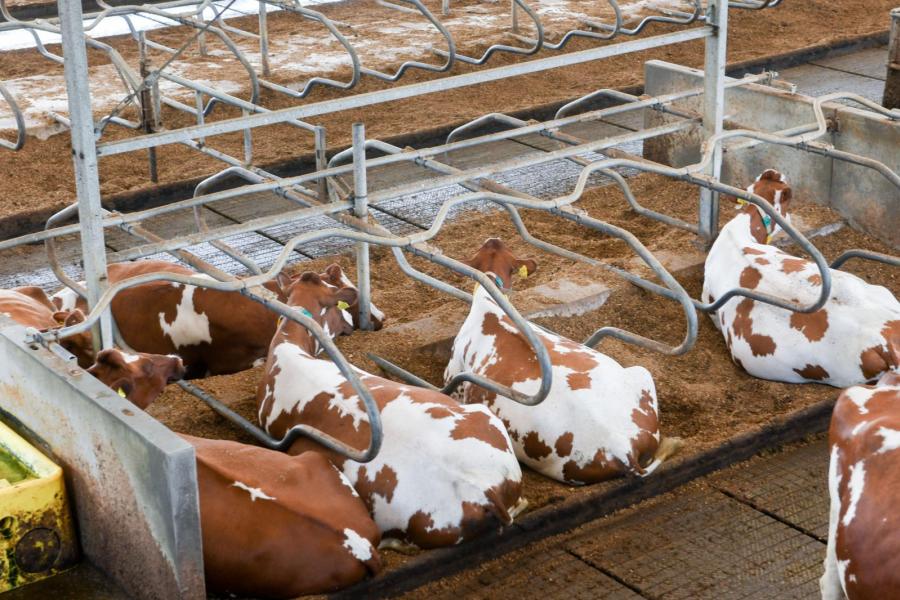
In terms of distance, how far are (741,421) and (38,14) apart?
985cm

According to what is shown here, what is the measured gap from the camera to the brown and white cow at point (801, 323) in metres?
5.88

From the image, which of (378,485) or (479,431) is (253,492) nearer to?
(378,485)

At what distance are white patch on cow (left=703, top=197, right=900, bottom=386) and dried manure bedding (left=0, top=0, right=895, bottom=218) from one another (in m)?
4.04

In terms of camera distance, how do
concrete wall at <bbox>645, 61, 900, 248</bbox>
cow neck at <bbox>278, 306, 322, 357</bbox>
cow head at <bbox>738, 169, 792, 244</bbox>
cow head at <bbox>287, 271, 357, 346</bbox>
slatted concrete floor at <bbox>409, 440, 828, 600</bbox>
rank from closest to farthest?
slatted concrete floor at <bbox>409, 440, 828, 600</bbox>
cow neck at <bbox>278, 306, 322, 357</bbox>
cow head at <bbox>287, 271, 357, 346</bbox>
cow head at <bbox>738, 169, 792, 244</bbox>
concrete wall at <bbox>645, 61, 900, 248</bbox>

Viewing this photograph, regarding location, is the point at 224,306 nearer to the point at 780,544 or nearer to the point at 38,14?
the point at 780,544

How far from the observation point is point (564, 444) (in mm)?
5172

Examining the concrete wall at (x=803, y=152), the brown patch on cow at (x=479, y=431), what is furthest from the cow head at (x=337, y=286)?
the concrete wall at (x=803, y=152)

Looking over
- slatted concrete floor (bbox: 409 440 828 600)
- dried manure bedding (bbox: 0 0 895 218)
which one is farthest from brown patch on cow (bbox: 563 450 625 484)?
dried manure bedding (bbox: 0 0 895 218)

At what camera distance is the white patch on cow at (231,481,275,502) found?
4.41 metres

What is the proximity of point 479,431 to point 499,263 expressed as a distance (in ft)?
4.48

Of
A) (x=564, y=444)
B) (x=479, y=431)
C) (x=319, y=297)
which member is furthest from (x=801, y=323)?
(x=319, y=297)

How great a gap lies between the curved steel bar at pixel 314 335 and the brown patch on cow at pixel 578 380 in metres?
0.85

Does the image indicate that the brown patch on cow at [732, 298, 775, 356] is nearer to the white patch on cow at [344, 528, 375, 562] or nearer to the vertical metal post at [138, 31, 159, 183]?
the white patch on cow at [344, 528, 375, 562]

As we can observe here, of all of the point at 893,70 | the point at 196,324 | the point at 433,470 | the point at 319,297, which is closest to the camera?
the point at 433,470
